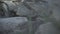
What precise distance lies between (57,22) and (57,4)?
2.8 inches

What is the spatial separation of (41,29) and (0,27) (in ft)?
1.91

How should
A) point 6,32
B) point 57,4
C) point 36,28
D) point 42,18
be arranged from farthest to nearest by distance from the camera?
point 6,32, point 36,28, point 42,18, point 57,4

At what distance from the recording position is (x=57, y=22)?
1.87 ft

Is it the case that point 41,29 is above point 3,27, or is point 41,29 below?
above

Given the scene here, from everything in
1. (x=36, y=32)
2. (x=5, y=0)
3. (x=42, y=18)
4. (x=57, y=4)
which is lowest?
(x=5, y=0)

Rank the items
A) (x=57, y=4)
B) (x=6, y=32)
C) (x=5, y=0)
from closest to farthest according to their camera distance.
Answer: (x=57, y=4) → (x=6, y=32) → (x=5, y=0)

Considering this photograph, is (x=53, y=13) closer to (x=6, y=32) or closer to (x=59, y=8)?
(x=59, y=8)

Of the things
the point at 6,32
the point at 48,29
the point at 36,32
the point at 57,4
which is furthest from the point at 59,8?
the point at 6,32

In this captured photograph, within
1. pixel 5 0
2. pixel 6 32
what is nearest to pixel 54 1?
pixel 6 32

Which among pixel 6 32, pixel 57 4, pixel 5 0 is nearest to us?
pixel 57 4

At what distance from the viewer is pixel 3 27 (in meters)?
1.23

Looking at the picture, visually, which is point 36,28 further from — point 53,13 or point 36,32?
point 53,13

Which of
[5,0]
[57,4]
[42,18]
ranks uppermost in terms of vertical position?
[57,4]

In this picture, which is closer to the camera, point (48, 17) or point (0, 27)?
point (48, 17)
